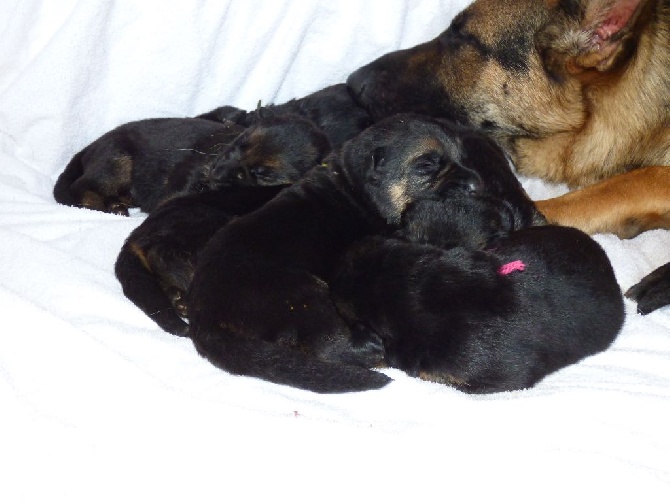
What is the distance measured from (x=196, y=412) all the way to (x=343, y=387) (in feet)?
1.07

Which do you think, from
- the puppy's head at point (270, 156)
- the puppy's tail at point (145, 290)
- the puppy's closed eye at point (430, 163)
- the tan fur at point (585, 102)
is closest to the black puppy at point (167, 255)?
the puppy's tail at point (145, 290)

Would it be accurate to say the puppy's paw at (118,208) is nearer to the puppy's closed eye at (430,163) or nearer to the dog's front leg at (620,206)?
the puppy's closed eye at (430,163)

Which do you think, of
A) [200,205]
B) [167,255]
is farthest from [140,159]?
[167,255]

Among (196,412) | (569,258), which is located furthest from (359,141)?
(196,412)

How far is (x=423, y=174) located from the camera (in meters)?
2.21

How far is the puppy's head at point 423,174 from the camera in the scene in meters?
2.17

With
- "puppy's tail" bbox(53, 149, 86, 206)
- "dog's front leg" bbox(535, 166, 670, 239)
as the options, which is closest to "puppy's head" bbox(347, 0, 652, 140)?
"dog's front leg" bbox(535, 166, 670, 239)

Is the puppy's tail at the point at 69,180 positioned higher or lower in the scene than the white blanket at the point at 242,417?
lower

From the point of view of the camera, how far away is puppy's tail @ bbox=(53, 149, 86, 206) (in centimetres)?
271

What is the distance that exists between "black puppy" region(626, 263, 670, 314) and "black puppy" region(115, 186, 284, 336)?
1.13m

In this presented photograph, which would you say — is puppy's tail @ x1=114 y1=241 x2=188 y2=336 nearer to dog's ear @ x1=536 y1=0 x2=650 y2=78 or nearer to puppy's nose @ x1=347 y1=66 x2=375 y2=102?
puppy's nose @ x1=347 y1=66 x2=375 y2=102

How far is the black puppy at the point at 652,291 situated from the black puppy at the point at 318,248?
0.35 metres

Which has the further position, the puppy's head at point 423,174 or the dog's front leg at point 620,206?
the dog's front leg at point 620,206

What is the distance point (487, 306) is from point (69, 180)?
1.64 metres
